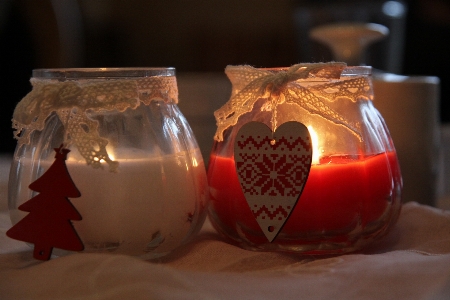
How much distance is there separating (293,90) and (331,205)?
0.39ft

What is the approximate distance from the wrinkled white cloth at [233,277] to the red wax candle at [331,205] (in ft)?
0.08

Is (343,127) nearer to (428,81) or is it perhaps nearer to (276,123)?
(276,123)

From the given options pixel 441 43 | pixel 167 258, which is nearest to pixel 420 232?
pixel 167 258

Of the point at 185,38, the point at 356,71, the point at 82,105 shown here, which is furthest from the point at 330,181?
the point at 185,38

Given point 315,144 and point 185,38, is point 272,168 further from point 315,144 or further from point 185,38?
point 185,38

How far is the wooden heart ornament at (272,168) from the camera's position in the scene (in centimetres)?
52

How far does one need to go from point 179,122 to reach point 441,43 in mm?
1565

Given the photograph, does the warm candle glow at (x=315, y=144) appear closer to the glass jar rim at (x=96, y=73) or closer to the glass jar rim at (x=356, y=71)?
the glass jar rim at (x=356, y=71)

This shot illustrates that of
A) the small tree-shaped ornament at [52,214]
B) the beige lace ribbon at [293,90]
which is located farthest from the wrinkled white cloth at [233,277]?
the beige lace ribbon at [293,90]

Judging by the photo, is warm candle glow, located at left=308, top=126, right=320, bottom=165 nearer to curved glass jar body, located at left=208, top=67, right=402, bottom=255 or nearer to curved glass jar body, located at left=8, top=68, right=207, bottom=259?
curved glass jar body, located at left=208, top=67, right=402, bottom=255

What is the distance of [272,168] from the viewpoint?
21.0 inches

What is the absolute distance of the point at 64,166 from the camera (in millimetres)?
500

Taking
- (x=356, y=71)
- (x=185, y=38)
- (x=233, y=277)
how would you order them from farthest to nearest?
(x=185, y=38) → (x=356, y=71) → (x=233, y=277)

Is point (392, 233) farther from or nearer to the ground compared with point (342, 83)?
nearer to the ground
